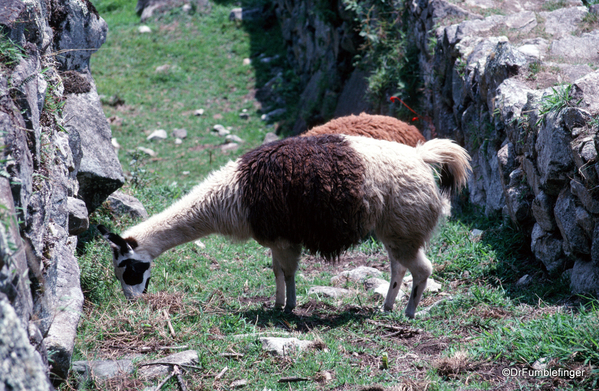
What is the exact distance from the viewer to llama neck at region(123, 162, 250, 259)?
15.7ft

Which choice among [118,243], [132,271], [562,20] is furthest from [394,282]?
[562,20]

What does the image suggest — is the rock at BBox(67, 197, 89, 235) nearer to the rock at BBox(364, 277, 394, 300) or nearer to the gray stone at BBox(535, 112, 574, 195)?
the rock at BBox(364, 277, 394, 300)

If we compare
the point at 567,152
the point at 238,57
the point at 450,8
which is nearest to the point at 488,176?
the point at 567,152

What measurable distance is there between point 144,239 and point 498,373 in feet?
10.9

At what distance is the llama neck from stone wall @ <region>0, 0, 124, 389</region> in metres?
0.66

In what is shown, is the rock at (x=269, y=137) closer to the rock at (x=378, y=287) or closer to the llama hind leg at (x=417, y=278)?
the rock at (x=378, y=287)

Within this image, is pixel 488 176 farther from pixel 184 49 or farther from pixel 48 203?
pixel 184 49

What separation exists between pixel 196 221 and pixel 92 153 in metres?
1.68

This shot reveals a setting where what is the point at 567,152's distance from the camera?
4.20 meters

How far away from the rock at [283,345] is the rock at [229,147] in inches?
302

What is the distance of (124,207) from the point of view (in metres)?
6.52

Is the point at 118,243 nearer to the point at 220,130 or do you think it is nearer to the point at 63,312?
the point at 63,312

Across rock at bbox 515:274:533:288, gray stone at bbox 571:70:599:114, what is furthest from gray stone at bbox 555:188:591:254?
gray stone at bbox 571:70:599:114

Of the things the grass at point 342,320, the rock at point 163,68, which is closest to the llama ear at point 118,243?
the grass at point 342,320
